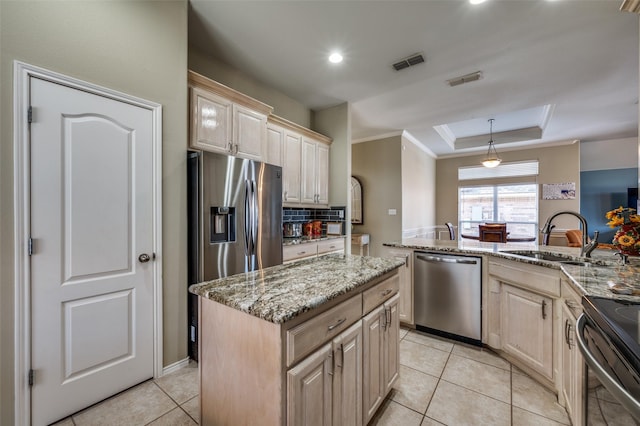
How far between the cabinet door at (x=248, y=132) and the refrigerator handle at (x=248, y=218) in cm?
53

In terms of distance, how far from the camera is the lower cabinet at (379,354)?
1.39 metres

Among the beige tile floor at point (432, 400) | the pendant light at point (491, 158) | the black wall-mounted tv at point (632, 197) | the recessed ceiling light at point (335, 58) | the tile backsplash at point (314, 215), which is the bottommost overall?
the beige tile floor at point (432, 400)

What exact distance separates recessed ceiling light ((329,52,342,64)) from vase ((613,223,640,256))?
268cm

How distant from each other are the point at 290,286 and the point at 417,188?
5.49m

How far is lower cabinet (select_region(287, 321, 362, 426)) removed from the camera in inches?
37.7

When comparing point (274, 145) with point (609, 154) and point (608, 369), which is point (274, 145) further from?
point (609, 154)

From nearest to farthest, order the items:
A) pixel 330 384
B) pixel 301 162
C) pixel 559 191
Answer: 1. pixel 330 384
2. pixel 301 162
3. pixel 559 191

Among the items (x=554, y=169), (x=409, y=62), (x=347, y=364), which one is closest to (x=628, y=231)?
(x=347, y=364)

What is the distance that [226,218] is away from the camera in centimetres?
226

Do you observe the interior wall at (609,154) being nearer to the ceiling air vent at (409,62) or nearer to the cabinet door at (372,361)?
the ceiling air vent at (409,62)

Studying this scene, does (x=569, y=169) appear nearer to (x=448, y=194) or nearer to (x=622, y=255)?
(x=448, y=194)

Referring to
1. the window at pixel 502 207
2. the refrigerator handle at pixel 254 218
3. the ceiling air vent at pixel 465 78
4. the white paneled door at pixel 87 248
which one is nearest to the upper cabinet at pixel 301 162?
the refrigerator handle at pixel 254 218

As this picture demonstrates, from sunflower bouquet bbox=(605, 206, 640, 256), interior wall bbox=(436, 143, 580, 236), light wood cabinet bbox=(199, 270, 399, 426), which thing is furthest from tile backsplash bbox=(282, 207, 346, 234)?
interior wall bbox=(436, 143, 580, 236)

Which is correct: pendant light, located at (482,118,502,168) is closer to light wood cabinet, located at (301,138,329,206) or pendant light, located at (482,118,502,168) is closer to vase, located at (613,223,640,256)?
light wood cabinet, located at (301,138,329,206)
